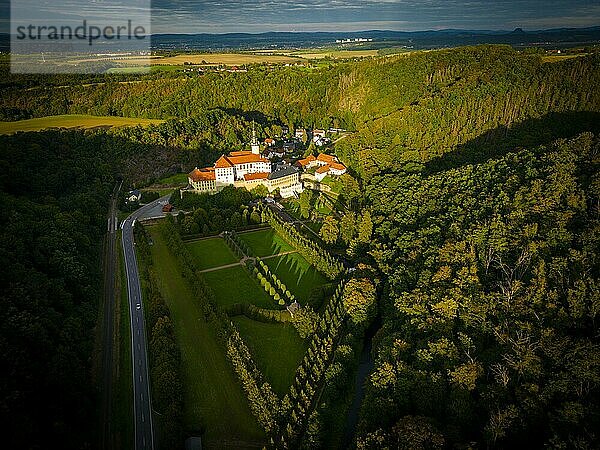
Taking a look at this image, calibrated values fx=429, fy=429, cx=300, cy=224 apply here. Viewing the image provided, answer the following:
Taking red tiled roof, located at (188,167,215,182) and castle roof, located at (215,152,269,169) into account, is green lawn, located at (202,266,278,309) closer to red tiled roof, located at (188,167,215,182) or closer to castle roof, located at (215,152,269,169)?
red tiled roof, located at (188,167,215,182)

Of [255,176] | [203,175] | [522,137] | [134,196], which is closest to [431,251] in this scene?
[255,176]

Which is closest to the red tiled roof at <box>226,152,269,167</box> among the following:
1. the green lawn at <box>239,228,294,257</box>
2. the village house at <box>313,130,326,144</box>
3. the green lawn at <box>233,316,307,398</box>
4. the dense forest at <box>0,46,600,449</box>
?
the dense forest at <box>0,46,600,449</box>

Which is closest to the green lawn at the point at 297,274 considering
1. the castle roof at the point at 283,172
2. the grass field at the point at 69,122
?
the castle roof at the point at 283,172

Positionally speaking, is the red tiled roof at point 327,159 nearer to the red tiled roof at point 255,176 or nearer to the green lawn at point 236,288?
the red tiled roof at point 255,176

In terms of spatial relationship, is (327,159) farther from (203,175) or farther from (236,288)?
(236,288)

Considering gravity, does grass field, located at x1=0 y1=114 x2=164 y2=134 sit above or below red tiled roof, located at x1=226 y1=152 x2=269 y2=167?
above
